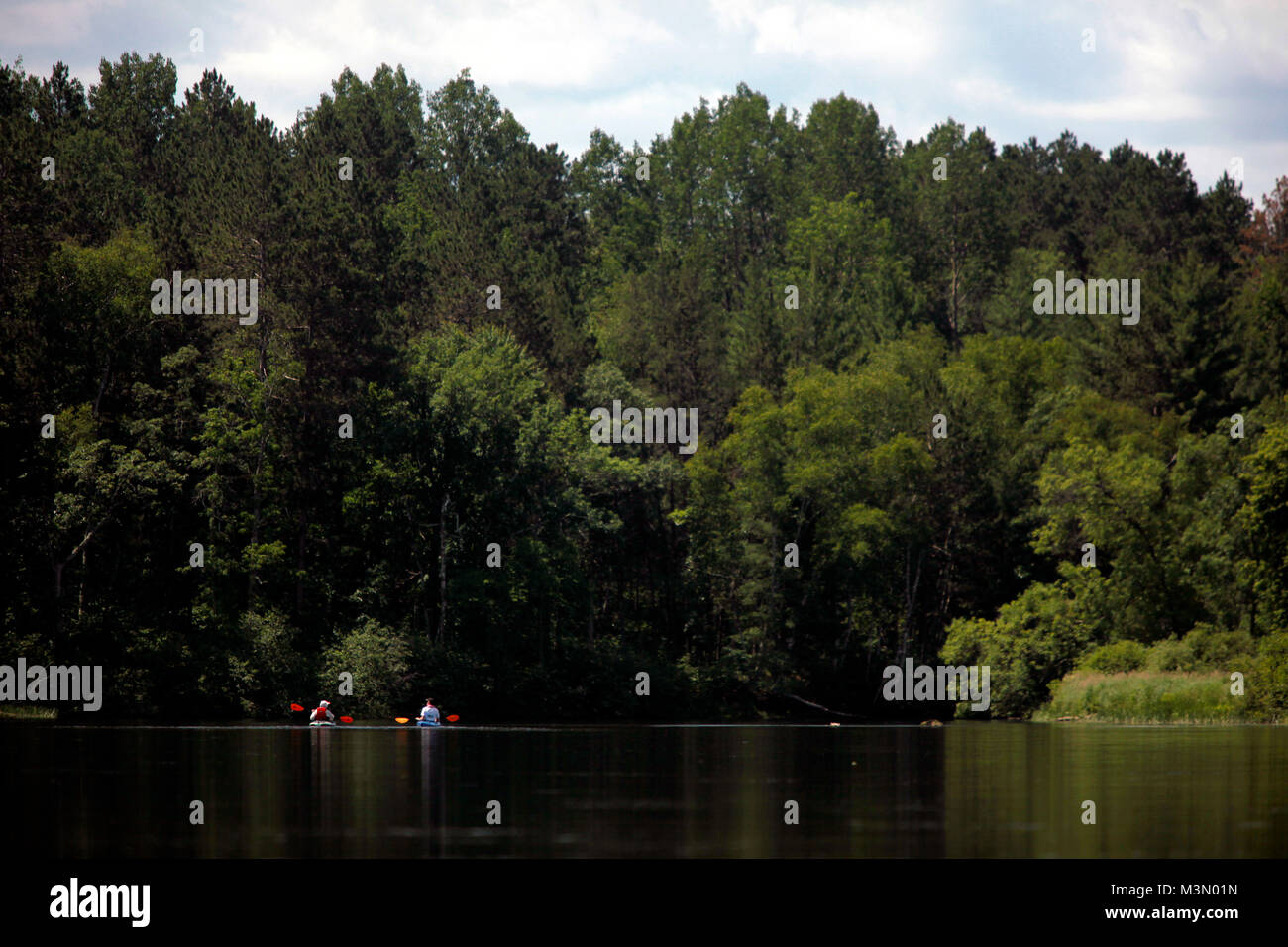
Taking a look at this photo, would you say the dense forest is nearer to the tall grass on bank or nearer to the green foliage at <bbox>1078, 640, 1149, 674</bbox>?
the green foliage at <bbox>1078, 640, 1149, 674</bbox>

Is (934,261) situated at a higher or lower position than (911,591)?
higher

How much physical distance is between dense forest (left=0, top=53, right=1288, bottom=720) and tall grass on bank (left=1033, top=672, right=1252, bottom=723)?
130cm

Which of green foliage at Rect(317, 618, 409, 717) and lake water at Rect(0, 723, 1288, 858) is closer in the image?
lake water at Rect(0, 723, 1288, 858)

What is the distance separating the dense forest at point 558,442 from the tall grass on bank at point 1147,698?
1.30m

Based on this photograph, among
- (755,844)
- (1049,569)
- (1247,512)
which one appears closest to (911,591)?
(1049,569)

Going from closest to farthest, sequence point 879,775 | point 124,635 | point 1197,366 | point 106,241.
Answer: point 879,775, point 124,635, point 106,241, point 1197,366

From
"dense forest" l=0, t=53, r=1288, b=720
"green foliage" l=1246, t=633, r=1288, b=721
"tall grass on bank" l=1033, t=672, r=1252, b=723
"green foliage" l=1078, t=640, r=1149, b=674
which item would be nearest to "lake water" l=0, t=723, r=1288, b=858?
"green foliage" l=1246, t=633, r=1288, b=721

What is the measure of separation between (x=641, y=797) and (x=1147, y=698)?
39469 mm

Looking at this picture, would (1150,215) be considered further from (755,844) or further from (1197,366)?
(755,844)

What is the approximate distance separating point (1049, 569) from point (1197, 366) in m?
14.0

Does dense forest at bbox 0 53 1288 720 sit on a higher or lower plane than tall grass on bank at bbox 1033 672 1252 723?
higher

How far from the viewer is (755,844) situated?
23.2 m

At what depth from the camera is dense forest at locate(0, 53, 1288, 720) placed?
7012 cm

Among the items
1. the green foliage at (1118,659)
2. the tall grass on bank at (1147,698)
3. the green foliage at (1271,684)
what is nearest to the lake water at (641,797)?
the green foliage at (1271,684)
